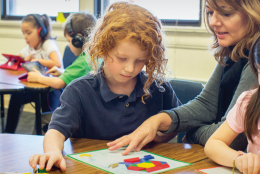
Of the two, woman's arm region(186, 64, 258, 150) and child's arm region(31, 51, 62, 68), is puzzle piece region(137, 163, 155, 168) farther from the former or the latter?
child's arm region(31, 51, 62, 68)

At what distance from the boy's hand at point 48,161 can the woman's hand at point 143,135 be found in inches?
6.4

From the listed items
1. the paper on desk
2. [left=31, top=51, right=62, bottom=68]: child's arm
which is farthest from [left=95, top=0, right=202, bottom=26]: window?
the paper on desk

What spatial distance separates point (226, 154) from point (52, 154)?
462 mm

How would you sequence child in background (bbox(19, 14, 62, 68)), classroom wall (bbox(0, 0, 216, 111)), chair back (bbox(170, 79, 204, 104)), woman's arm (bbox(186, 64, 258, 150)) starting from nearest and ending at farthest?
woman's arm (bbox(186, 64, 258, 150)), chair back (bbox(170, 79, 204, 104)), classroom wall (bbox(0, 0, 216, 111)), child in background (bbox(19, 14, 62, 68))

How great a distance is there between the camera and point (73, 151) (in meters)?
0.86

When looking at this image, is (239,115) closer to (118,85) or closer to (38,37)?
(118,85)

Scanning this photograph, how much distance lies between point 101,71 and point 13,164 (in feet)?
1.68

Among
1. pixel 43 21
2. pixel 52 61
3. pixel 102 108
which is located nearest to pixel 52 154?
pixel 102 108

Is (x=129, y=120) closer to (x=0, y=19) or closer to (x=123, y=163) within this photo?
(x=123, y=163)

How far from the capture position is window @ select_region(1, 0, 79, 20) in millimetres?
3480

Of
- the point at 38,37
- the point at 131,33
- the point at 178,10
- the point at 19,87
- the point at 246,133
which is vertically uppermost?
the point at 178,10

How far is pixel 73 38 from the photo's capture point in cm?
208

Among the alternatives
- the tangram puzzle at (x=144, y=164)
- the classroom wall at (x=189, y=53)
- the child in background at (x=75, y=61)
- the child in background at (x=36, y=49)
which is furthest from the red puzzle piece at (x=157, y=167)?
the child in background at (x=36, y=49)

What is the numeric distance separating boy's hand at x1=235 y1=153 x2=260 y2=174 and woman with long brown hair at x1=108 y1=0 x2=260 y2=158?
22 centimetres
